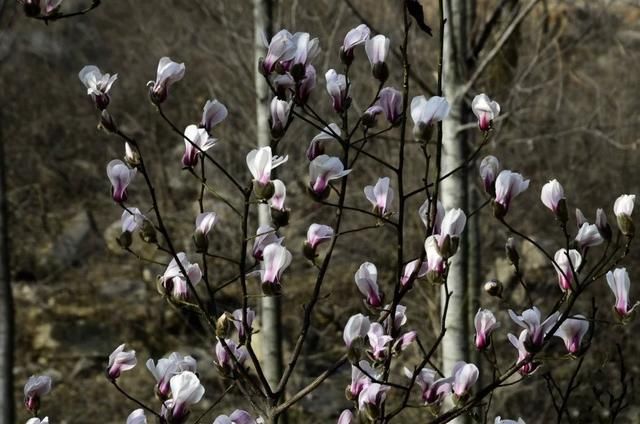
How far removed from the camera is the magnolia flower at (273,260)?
70.0 inches

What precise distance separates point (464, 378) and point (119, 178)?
742 mm

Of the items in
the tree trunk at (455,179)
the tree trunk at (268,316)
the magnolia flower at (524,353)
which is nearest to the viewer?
the magnolia flower at (524,353)

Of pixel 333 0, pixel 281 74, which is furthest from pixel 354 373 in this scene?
pixel 333 0

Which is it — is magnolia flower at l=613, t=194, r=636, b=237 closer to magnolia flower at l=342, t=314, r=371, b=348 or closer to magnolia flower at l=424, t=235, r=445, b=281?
magnolia flower at l=424, t=235, r=445, b=281

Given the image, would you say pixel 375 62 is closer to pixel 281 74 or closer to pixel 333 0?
pixel 281 74

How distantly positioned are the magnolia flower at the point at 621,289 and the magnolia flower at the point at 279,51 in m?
0.70

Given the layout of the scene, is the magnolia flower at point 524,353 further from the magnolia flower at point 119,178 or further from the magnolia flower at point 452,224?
the magnolia flower at point 119,178

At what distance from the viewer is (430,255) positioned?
5.71 feet

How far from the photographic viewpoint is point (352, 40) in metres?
1.88

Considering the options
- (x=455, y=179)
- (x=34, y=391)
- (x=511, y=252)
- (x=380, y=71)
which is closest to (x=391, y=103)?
(x=380, y=71)

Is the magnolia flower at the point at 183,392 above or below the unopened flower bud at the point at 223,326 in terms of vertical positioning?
below

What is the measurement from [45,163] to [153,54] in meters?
2.94

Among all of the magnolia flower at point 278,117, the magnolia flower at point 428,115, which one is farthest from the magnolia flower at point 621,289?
the magnolia flower at point 278,117

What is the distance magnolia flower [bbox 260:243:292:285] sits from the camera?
1777mm
